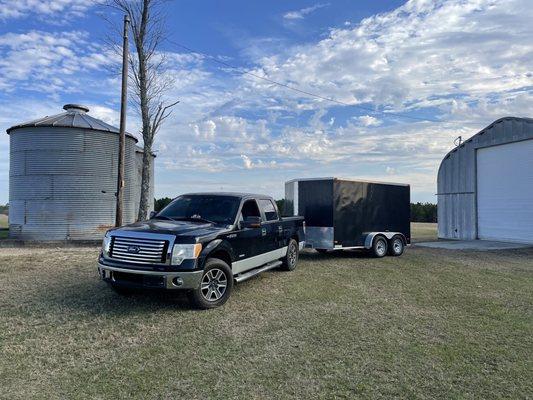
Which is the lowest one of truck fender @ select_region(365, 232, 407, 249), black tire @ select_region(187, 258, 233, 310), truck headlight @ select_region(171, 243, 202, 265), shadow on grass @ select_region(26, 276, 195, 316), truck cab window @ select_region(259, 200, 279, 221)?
shadow on grass @ select_region(26, 276, 195, 316)

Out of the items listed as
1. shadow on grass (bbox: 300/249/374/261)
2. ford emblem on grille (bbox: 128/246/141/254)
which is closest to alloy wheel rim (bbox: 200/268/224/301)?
ford emblem on grille (bbox: 128/246/141/254)

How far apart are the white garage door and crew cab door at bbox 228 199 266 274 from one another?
612 inches

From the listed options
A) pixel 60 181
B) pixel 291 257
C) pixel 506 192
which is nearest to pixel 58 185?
pixel 60 181

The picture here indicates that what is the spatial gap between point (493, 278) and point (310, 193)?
5.32 m

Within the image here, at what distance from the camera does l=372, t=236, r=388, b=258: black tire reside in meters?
13.5

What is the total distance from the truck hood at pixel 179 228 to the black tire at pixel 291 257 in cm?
327

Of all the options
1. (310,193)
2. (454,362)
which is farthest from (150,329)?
(310,193)

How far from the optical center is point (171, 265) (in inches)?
255

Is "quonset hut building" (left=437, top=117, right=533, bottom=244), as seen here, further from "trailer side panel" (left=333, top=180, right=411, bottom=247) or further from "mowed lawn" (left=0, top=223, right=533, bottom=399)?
"mowed lawn" (left=0, top=223, right=533, bottom=399)

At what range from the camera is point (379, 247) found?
13.7 metres

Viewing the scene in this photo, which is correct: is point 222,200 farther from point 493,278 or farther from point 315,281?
point 493,278

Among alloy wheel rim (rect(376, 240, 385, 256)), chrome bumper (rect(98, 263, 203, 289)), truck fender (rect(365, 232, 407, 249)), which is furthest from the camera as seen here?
alloy wheel rim (rect(376, 240, 385, 256))

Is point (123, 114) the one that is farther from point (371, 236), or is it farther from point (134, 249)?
point (134, 249)

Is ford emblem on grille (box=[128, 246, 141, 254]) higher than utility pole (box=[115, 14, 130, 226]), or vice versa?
utility pole (box=[115, 14, 130, 226])
